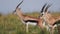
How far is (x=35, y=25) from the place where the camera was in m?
11.3

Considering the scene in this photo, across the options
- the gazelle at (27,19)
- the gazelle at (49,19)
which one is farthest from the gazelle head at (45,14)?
the gazelle at (27,19)

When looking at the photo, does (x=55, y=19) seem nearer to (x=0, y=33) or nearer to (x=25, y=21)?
(x=25, y=21)

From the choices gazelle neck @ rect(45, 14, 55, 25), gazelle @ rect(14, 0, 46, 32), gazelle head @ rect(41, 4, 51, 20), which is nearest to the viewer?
gazelle neck @ rect(45, 14, 55, 25)

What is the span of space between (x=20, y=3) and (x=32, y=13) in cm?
484

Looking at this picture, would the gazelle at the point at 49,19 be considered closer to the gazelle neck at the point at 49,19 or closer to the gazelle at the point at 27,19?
the gazelle neck at the point at 49,19

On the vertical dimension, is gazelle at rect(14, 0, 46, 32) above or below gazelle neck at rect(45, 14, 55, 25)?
above

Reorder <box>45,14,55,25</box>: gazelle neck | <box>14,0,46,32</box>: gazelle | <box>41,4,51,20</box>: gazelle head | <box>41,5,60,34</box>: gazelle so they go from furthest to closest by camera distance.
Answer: <box>14,0,46,32</box>: gazelle → <box>41,4,51,20</box>: gazelle head → <box>45,14,55,25</box>: gazelle neck → <box>41,5,60,34</box>: gazelle

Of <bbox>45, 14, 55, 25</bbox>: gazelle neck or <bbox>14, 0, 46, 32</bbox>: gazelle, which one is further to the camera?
<bbox>14, 0, 46, 32</bbox>: gazelle

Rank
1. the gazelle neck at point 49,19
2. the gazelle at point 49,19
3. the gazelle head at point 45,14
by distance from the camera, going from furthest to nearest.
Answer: the gazelle head at point 45,14 → the gazelle neck at point 49,19 → the gazelle at point 49,19

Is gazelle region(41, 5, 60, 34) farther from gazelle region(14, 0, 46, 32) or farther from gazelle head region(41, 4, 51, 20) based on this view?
gazelle region(14, 0, 46, 32)

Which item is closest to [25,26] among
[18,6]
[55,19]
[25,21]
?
[25,21]

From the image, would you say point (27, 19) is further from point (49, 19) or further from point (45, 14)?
point (49, 19)

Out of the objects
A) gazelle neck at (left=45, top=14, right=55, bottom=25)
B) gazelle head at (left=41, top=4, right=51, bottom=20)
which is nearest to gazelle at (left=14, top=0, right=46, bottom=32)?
gazelle head at (left=41, top=4, right=51, bottom=20)

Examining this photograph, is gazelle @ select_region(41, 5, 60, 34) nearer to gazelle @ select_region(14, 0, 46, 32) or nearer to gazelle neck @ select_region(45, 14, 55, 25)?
gazelle neck @ select_region(45, 14, 55, 25)
